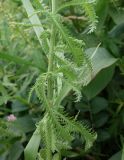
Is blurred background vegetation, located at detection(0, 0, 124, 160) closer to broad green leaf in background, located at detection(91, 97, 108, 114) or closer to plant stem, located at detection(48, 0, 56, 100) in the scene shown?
broad green leaf in background, located at detection(91, 97, 108, 114)

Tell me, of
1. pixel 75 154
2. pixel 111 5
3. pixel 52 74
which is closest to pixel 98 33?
pixel 111 5

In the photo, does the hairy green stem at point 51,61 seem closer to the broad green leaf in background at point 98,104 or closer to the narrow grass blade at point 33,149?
the narrow grass blade at point 33,149

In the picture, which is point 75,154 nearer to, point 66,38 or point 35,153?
point 35,153

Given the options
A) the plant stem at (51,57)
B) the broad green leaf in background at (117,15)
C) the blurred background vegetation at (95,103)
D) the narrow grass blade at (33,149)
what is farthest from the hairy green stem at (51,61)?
the broad green leaf in background at (117,15)

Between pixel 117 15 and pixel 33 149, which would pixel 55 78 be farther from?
pixel 117 15

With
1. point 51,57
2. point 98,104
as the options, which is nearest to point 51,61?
point 51,57

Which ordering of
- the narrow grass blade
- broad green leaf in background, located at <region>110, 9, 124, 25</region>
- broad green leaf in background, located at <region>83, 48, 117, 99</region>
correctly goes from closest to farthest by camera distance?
the narrow grass blade
broad green leaf in background, located at <region>83, 48, 117, 99</region>
broad green leaf in background, located at <region>110, 9, 124, 25</region>

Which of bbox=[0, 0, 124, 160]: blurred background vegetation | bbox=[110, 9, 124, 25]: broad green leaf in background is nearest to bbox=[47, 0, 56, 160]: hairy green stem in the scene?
bbox=[0, 0, 124, 160]: blurred background vegetation

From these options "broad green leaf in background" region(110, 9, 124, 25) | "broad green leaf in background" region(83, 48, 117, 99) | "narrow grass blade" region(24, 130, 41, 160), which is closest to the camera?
"narrow grass blade" region(24, 130, 41, 160)

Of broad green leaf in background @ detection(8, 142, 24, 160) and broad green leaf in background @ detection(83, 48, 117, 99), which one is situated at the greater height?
broad green leaf in background @ detection(83, 48, 117, 99)

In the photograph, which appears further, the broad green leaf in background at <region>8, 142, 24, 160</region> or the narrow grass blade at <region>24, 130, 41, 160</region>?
the broad green leaf in background at <region>8, 142, 24, 160</region>

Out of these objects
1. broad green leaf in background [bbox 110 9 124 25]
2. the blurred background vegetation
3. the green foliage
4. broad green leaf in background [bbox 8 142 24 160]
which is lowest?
broad green leaf in background [bbox 8 142 24 160]
